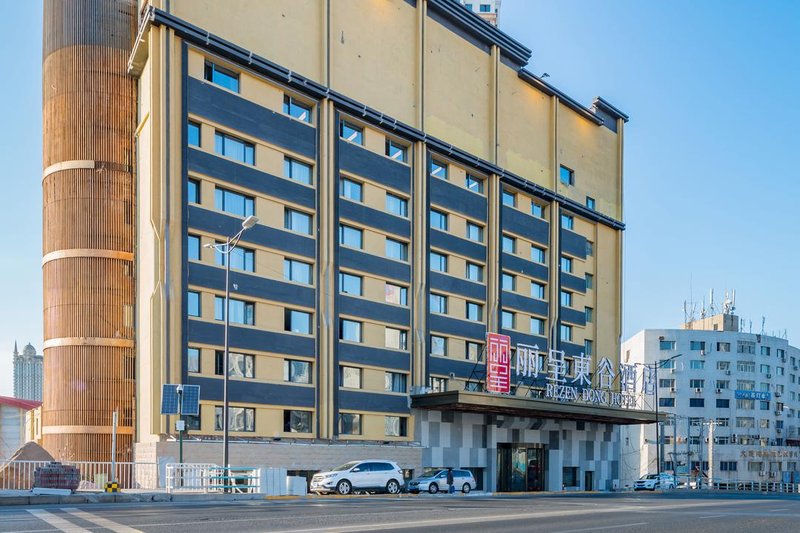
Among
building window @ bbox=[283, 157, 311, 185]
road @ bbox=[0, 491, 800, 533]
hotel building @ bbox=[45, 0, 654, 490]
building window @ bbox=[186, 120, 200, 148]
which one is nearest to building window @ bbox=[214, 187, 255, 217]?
hotel building @ bbox=[45, 0, 654, 490]

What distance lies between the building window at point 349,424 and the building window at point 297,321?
213 inches

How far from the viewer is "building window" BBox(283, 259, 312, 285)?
152ft

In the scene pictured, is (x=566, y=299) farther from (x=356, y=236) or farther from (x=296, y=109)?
(x=296, y=109)

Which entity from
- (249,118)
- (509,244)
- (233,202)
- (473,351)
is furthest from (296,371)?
(509,244)

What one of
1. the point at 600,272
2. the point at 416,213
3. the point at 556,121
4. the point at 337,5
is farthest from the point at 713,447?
the point at 337,5

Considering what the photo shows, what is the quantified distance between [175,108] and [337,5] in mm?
13796

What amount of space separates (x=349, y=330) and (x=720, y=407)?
3611 inches

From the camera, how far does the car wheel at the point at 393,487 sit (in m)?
39.1

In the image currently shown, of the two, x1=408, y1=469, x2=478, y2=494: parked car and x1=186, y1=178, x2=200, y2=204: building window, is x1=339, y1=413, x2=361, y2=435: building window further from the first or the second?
x1=186, y1=178, x2=200, y2=204: building window

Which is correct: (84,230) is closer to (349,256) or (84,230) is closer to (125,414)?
(125,414)

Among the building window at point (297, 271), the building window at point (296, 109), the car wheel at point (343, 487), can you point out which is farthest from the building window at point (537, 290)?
the car wheel at point (343, 487)

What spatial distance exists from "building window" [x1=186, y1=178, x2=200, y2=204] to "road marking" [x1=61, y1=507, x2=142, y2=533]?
23009 millimetres

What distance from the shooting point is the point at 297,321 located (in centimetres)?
4647

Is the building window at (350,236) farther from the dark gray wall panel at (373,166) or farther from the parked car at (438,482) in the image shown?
the parked car at (438,482)
